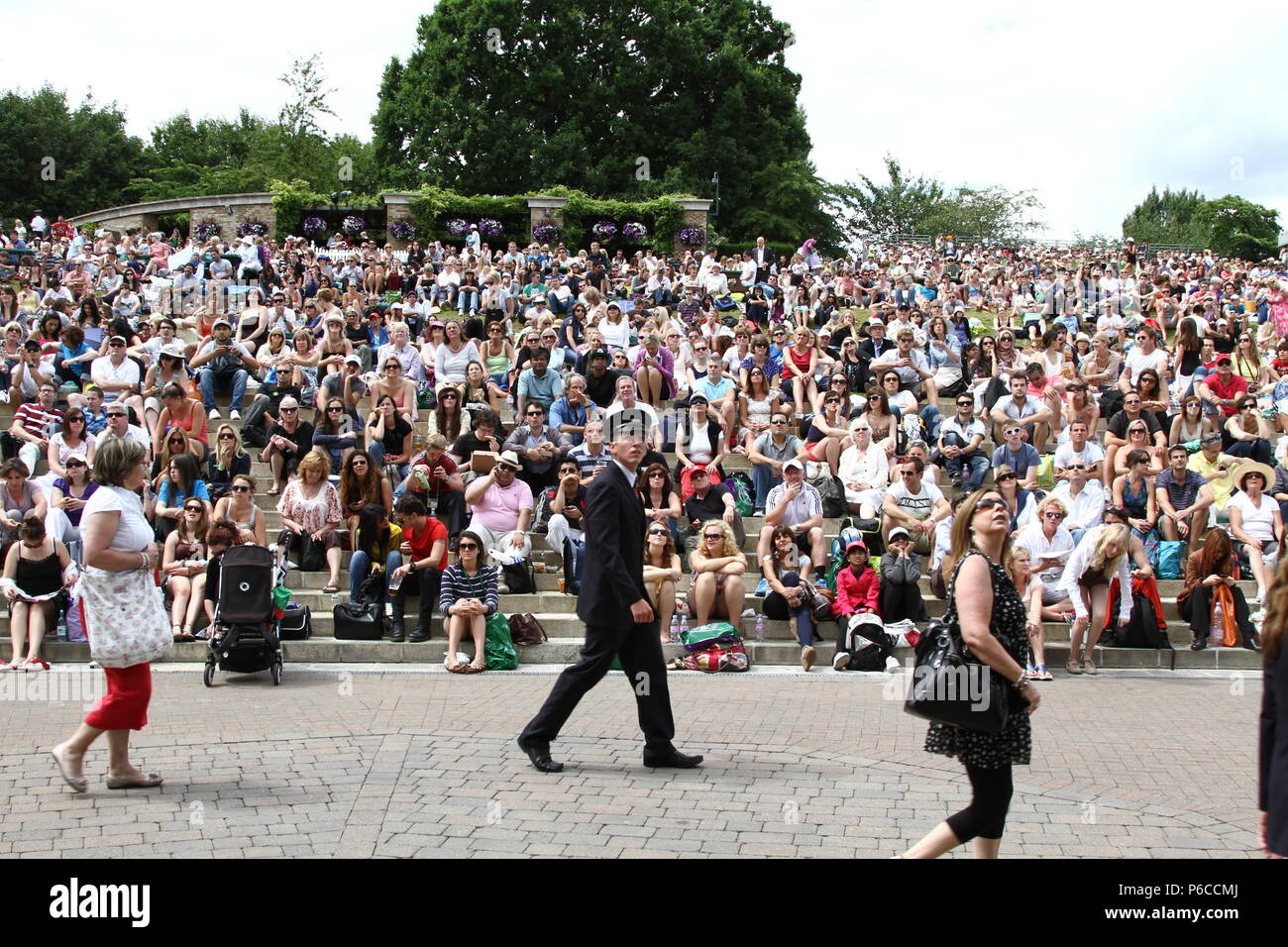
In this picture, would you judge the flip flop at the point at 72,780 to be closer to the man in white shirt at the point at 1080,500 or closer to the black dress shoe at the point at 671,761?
the black dress shoe at the point at 671,761

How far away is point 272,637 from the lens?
32.7 feet

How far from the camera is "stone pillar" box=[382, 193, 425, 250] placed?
36125mm

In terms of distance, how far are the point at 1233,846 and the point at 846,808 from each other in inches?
71.2

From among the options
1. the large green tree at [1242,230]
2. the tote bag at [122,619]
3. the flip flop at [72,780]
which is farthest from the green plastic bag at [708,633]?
the large green tree at [1242,230]

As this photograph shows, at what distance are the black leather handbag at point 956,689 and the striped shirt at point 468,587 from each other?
6.44 metres

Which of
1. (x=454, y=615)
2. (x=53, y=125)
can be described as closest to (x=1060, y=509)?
(x=454, y=615)

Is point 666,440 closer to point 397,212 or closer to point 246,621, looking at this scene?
point 246,621

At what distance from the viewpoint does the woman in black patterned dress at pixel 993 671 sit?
470 centimetres

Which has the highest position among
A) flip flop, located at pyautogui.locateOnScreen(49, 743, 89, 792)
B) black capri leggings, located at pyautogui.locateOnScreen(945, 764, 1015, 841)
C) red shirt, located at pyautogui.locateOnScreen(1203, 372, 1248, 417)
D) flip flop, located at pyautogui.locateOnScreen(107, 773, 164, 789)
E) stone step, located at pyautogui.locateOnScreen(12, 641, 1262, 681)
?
red shirt, located at pyautogui.locateOnScreen(1203, 372, 1248, 417)

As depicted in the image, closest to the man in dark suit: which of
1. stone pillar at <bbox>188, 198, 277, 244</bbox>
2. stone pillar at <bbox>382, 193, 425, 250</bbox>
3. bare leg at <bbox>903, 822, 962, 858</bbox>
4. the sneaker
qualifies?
bare leg at <bbox>903, 822, 962, 858</bbox>

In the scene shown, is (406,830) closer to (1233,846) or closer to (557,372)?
(1233,846)

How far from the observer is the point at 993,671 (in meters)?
4.72

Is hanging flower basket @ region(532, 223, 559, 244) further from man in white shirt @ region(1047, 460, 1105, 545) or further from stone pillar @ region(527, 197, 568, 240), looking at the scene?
man in white shirt @ region(1047, 460, 1105, 545)

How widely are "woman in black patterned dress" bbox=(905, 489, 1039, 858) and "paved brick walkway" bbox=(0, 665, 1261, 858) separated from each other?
3.04ft
